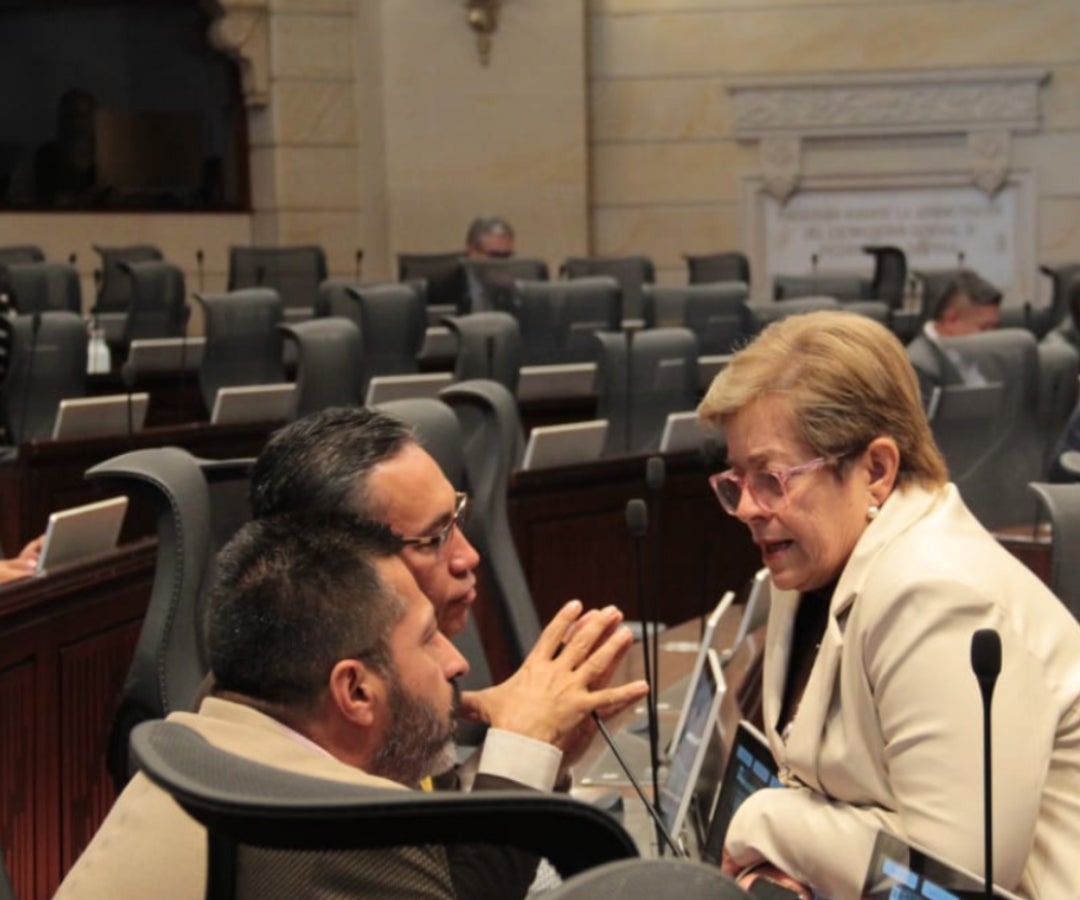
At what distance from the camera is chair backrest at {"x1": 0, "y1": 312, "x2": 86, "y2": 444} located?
863 centimetres

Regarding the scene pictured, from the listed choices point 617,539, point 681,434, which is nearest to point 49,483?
point 617,539

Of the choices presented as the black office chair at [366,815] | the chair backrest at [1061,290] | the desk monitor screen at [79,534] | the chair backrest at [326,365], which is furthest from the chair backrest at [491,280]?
the black office chair at [366,815]

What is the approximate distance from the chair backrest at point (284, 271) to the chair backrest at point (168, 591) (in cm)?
1062

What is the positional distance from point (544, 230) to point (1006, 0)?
3875 mm

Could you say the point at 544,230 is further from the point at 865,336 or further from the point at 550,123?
the point at 865,336

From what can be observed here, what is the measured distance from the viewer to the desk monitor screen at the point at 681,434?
668 cm

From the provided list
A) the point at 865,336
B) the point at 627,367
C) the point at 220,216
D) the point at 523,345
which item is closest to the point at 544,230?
the point at 220,216

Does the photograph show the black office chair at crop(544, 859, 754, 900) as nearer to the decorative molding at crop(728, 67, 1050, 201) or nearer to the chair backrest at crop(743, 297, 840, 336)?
the chair backrest at crop(743, 297, 840, 336)

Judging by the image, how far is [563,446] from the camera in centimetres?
607

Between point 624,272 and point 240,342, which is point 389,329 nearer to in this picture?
point 240,342

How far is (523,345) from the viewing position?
10.6 meters

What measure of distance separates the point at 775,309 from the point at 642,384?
2351mm

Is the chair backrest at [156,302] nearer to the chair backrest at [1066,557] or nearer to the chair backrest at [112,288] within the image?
the chair backrest at [112,288]

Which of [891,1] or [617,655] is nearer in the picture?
[617,655]
